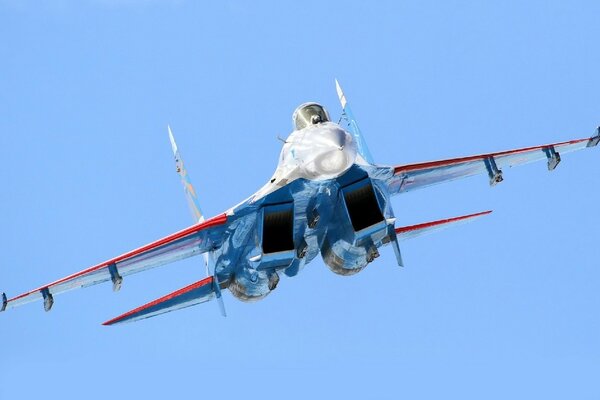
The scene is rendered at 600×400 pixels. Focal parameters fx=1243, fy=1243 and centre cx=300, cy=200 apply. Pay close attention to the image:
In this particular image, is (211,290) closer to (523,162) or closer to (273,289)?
(273,289)

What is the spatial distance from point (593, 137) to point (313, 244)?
24.5ft

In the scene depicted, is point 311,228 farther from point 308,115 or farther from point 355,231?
point 308,115

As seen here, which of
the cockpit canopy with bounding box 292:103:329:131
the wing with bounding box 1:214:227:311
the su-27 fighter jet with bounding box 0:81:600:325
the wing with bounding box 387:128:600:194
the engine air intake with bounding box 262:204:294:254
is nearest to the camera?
the su-27 fighter jet with bounding box 0:81:600:325

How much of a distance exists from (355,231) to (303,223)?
1164 millimetres

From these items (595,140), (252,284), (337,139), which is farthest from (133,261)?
(595,140)

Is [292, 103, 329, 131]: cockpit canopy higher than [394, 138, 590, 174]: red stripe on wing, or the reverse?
[292, 103, 329, 131]: cockpit canopy

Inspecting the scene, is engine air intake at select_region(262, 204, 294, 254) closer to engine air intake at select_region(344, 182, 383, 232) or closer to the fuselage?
the fuselage

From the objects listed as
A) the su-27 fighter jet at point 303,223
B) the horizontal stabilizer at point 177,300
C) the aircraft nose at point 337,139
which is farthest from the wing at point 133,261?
the aircraft nose at point 337,139

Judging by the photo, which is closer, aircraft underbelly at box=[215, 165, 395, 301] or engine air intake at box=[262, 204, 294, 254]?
aircraft underbelly at box=[215, 165, 395, 301]

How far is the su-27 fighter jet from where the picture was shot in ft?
86.6

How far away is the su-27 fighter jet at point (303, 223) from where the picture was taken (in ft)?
86.6

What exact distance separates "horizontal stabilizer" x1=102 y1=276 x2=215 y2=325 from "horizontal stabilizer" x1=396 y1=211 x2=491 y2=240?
15.9ft

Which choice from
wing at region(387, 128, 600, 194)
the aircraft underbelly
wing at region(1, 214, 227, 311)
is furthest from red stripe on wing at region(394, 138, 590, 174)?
wing at region(1, 214, 227, 311)

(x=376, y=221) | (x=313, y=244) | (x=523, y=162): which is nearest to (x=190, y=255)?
(x=313, y=244)
